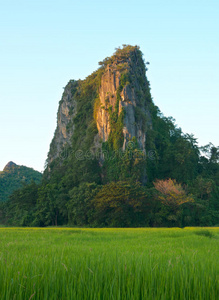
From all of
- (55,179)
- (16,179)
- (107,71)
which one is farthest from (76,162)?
(16,179)

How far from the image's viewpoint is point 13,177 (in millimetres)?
85812

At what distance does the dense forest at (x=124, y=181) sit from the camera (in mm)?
34781

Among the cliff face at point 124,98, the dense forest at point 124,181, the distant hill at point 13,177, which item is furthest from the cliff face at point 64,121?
the cliff face at point 124,98

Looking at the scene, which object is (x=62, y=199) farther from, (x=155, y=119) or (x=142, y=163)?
(x=155, y=119)

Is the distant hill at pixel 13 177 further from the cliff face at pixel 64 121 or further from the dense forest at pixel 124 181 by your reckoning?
the dense forest at pixel 124 181

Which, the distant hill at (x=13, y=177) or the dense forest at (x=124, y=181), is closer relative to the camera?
the dense forest at (x=124, y=181)

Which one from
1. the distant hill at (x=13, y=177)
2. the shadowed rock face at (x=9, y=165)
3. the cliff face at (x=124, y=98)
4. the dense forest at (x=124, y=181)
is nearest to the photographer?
the dense forest at (x=124, y=181)

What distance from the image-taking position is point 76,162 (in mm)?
47594

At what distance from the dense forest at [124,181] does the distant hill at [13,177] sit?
26.8 meters

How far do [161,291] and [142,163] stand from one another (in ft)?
128

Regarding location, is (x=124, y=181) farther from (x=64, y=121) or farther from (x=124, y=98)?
(x=64, y=121)

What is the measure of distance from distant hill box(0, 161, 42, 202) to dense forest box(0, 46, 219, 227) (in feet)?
88.0

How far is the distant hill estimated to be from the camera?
77.5m

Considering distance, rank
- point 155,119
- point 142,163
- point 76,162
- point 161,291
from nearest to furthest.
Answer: point 161,291
point 142,163
point 76,162
point 155,119
